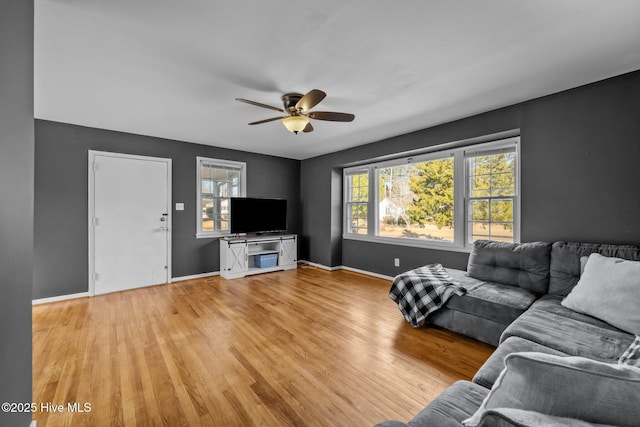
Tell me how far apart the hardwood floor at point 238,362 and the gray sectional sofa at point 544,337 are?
46 centimetres

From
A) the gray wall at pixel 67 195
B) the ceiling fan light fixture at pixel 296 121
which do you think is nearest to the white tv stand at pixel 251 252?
the gray wall at pixel 67 195

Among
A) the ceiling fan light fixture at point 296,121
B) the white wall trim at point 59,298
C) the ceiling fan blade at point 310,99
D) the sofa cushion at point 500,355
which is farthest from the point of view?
the white wall trim at point 59,298

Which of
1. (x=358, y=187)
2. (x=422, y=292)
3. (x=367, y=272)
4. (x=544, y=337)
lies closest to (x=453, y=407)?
(x=544, y=337)

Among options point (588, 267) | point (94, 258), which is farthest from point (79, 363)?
point (588, 267)

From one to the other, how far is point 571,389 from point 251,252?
5.32 metres

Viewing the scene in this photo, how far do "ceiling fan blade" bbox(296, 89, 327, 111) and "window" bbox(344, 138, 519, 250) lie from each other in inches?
96.2

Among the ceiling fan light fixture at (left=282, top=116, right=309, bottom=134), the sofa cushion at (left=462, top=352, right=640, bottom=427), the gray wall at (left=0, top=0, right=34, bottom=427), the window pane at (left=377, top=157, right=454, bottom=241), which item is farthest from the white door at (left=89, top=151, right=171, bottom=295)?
the sofa cushion at (left=462, top=352, right=640, bottom=427)

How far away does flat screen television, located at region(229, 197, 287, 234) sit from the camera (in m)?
5.16

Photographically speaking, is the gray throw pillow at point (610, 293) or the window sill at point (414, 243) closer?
the gray throw pillow at point (610, 293)

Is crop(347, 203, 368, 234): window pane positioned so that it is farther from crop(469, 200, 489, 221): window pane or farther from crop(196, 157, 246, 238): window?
crop(196, 157, 246, 238): window

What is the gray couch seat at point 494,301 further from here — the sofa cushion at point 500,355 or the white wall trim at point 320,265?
the white wall trim at point 320,265

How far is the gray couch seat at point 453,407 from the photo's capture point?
1.02 metres

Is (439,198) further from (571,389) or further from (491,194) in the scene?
(571,389)

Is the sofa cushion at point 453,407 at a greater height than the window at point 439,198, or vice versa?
the window at point 439,198
